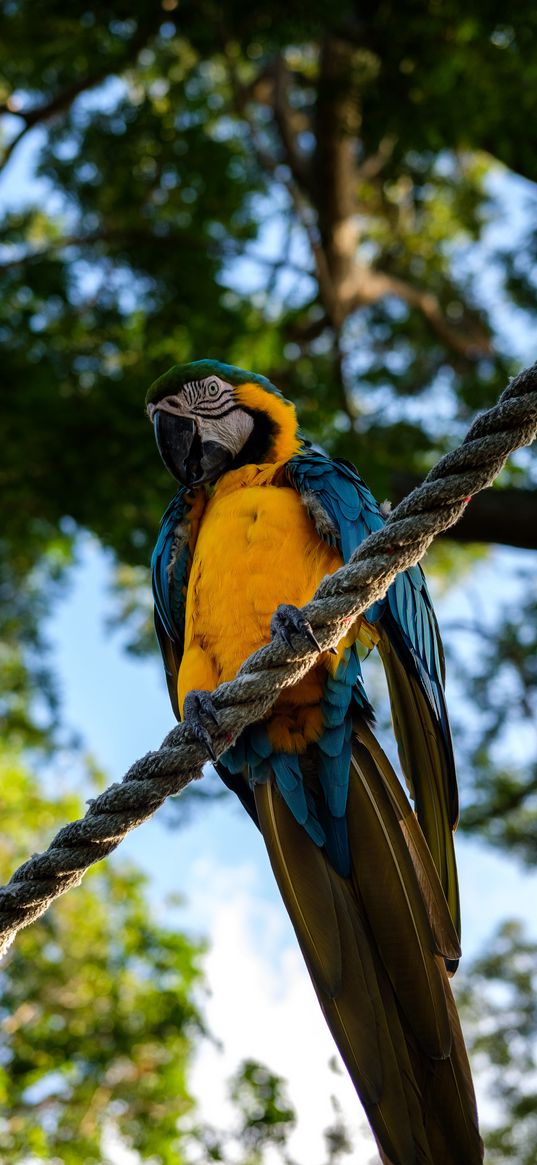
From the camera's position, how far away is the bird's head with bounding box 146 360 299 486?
7.93 ft

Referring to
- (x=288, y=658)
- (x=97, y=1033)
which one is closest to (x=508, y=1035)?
(x=97, y=1033)

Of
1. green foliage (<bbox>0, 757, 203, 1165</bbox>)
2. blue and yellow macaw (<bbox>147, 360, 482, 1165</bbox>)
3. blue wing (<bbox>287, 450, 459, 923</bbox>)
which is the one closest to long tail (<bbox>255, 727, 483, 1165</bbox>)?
blue and yellow macaw (<bbox>147, 360, 482, 1165</bbox>)

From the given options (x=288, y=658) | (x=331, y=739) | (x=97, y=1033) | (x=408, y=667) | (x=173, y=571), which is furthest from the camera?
(x=97, y=1033)

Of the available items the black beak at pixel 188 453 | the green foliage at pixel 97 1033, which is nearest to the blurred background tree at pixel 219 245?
the green foliage at pixel 97 1033

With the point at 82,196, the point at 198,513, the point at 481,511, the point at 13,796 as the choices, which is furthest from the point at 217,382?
the point at 13,796

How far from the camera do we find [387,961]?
177cm

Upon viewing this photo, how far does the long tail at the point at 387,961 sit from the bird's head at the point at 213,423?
0.83m

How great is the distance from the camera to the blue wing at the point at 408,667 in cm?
208

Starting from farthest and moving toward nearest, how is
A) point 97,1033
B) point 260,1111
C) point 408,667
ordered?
1. point 97,1033
2. point 260,1111
3. point 408,667

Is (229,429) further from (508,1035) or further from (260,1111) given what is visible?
(508,1035)

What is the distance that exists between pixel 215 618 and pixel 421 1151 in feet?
3.67

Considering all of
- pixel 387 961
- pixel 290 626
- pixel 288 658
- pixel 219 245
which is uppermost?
pixel 219 245

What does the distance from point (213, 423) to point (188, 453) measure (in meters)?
0.11

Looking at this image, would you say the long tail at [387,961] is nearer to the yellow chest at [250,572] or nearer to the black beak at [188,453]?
the yellow chest at [250,572]
